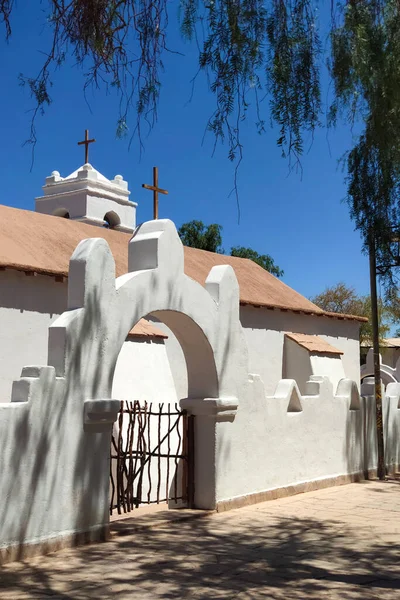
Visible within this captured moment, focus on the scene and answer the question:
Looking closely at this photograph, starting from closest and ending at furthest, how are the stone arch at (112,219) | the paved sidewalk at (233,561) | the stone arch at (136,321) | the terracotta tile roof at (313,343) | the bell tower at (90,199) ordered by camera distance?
the paved sidewalk at (233,561), the stone arch at (136,321), the terracotta tile roof at (313,343), the bell tower at (90,199), the stone arch at (112,219)

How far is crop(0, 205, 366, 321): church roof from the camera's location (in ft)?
43.5

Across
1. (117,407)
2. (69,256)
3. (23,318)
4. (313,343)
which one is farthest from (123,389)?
(313,343)

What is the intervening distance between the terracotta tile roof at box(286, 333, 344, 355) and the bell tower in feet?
18.4

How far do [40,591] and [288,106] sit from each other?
4.61 m

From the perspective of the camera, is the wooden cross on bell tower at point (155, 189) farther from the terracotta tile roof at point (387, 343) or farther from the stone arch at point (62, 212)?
the terracotta tile roof at point (387, 343)

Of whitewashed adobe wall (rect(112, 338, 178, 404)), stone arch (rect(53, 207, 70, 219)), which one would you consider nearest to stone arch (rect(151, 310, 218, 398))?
whitewashed adobe wall (rect(112, 338, 178, 404))

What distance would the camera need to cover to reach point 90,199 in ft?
64.6

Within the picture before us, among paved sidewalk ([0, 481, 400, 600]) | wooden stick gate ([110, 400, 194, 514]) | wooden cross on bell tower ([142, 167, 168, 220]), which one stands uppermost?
wooden cross on bell tower ([142, 167, 168, 220])

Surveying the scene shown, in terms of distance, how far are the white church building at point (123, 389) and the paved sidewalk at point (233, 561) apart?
1.59ft

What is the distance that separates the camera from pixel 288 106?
661 cm

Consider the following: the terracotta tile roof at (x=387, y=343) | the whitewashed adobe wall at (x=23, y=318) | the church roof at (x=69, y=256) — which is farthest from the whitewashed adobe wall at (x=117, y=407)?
the terracotta tile roof at (x=387, y=343)

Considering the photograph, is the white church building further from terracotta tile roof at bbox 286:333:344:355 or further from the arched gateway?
terracotta tile roof at bbox 286:333:344:355

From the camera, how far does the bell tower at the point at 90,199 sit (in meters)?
19.8

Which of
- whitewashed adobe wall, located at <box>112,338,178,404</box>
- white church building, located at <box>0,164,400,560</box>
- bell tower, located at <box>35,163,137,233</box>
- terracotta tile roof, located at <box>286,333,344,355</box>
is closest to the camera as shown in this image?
white church building, located at <box>0,164,400,560</box>
